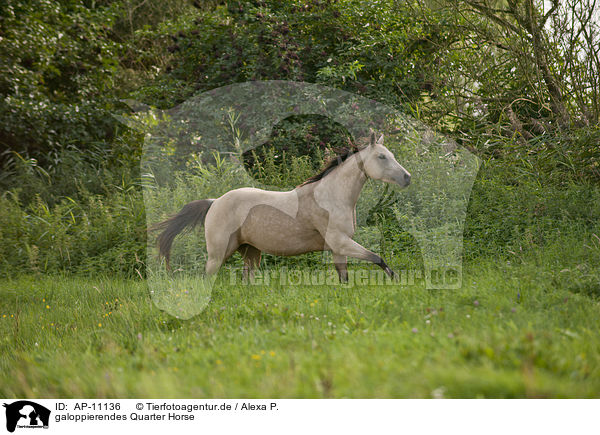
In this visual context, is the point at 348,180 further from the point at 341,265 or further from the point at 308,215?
the point at 341,265

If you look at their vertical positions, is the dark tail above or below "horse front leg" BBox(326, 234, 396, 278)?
above

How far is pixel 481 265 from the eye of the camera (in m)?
4.77

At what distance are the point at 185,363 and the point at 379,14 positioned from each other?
784 cm

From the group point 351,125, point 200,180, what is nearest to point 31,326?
point 200,180

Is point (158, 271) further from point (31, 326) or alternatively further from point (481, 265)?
point (481, 265)

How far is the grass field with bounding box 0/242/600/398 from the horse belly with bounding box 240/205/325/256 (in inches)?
17.4

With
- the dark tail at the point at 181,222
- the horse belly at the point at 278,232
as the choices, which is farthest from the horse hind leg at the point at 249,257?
the dark tail at the point at 181,222

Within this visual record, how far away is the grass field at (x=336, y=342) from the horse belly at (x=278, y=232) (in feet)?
1.45

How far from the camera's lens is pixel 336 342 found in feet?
9.84
